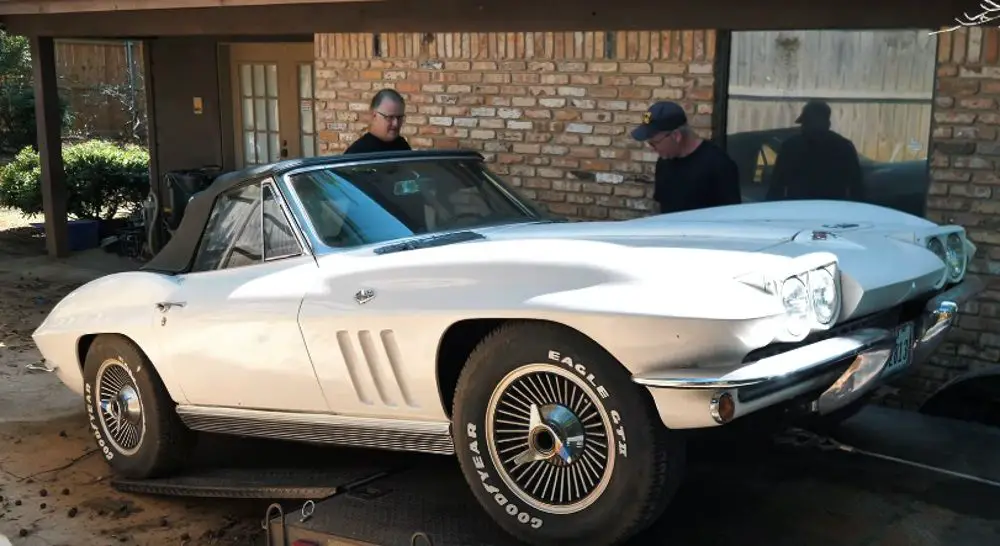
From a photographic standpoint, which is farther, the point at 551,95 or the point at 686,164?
the point at 551,95

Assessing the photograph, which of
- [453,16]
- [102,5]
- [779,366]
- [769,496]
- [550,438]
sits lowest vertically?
[769,496]

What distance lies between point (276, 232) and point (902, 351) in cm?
260

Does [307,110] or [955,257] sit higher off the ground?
[307,110]

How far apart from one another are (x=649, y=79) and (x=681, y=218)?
3.28 m

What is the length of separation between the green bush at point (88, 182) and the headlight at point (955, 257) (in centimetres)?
1224

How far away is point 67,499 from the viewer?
5.52m

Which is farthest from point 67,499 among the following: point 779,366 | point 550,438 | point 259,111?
point 259,111

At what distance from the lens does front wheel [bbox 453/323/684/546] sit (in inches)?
128

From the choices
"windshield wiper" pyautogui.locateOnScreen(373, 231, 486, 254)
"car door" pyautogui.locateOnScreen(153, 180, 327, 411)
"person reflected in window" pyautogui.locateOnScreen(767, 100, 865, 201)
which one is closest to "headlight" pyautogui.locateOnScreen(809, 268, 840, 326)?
"windshield wiper" pyautogui.locateOnScreen(373, 231, 486, 254)

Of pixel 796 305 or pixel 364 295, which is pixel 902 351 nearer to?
pixel 796 305

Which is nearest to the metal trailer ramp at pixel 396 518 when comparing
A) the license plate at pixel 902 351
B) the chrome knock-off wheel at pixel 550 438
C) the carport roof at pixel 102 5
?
the chrome knock-off wheel at pixel 550 438

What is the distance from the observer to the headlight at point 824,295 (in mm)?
3424

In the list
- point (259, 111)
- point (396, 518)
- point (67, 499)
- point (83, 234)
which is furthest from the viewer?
point (83, 234)

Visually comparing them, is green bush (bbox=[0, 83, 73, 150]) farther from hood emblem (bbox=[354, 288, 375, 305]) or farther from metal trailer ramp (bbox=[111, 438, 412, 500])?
hood emblem (bbox=[354, 288, 375, 305])
